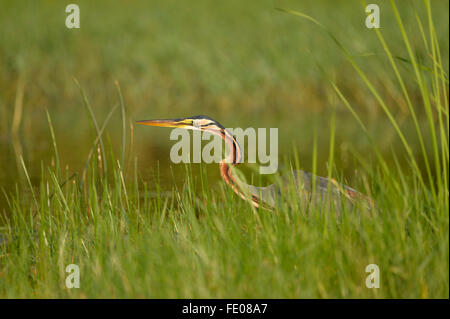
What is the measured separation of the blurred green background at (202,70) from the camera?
1141 cm

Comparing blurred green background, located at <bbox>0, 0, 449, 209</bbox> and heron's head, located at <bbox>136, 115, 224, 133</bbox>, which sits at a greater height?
blurred green background, located at <bbox>0, 0, 449, 209</bbox>

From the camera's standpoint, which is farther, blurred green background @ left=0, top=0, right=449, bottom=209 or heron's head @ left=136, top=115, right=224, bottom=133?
blurred green background @ left=0, top=0, right=449, bottom=209

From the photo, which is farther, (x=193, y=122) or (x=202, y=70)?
(x=202, y=70)

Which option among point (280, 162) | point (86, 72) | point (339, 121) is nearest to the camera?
point (280, 162)

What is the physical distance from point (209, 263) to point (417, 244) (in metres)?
0.96

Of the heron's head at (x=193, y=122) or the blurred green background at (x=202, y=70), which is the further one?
the blurred green background at (x=202, y=70)

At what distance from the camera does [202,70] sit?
41.3ft

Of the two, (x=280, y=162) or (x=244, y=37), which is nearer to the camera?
(x=280, y=162)

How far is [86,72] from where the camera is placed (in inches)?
513

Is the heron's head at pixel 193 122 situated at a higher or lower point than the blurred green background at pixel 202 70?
lower

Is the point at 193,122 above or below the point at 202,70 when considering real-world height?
below

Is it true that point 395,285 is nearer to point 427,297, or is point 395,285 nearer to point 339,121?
point 427,297

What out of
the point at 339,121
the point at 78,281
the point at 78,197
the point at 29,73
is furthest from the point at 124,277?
the point at 29,73

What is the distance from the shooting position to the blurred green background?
11.4 m
